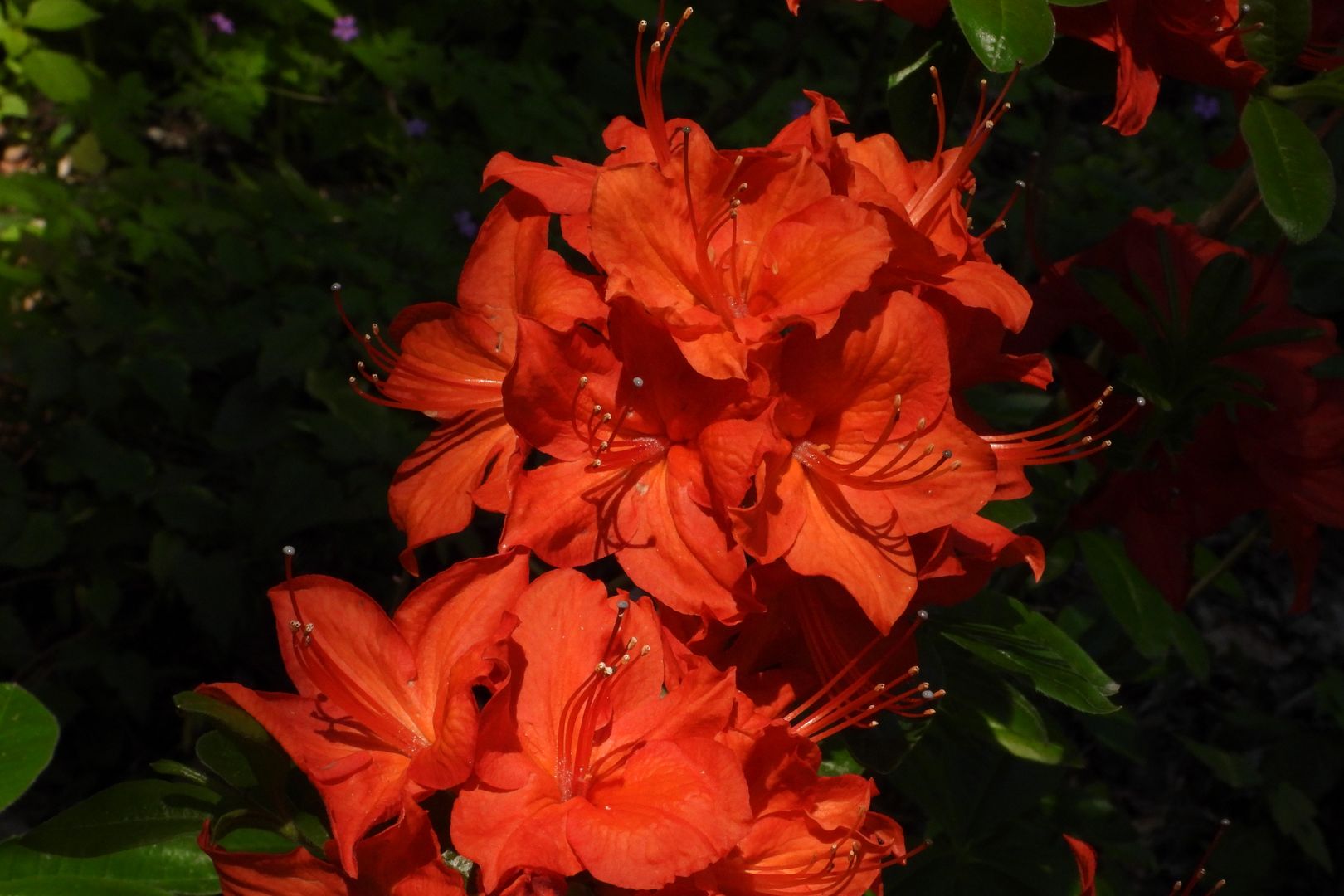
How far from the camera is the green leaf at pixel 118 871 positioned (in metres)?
1.00

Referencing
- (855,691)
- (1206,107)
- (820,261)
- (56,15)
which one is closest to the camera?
(820,261)

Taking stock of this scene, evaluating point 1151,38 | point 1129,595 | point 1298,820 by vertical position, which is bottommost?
point 1298,820

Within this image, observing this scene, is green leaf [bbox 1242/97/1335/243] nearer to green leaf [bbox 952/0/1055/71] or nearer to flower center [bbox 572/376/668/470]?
green leaf [bbox 952/0/1055/71]

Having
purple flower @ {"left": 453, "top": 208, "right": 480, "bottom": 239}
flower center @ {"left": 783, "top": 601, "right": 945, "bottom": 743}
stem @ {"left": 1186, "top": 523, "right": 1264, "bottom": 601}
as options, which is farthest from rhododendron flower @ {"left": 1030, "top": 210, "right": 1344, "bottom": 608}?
purple flower @ {"left": 453, "top": 208, "right": 480, "bottom": 239}

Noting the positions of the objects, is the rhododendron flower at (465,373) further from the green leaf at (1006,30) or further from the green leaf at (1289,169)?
the green leaf at (1289,169)

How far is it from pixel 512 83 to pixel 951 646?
7.65 ft

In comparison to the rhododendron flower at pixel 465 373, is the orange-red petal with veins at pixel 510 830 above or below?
below

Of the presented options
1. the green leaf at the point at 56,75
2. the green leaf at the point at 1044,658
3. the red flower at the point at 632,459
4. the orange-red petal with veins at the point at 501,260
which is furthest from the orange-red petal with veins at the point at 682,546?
the green leaf at the point at 56,75

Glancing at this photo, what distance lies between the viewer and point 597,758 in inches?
38.7

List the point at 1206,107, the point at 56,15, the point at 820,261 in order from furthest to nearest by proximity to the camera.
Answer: the point at 1206,107, the point at 56,15, the point at 820,261

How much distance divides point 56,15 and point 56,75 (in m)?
0.14

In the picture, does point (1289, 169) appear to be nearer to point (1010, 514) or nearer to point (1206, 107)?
→ point (1010, 514)

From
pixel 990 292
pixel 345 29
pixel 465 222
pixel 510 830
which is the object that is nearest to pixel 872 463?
pixel 990 292

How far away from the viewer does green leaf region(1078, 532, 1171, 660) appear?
5.18 feet
